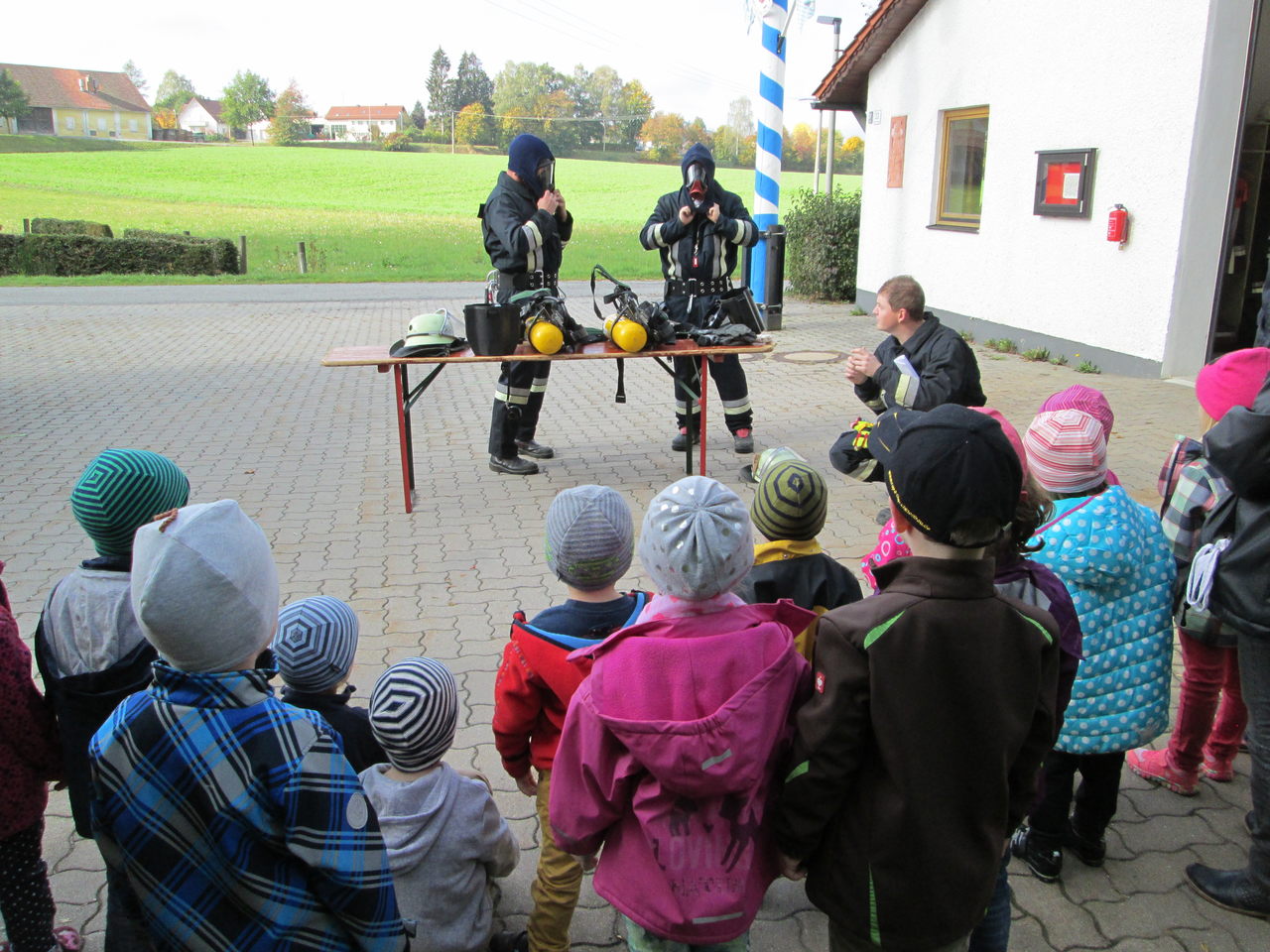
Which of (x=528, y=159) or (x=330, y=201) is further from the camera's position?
(x=330, y=201)

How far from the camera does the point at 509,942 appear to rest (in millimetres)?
2475

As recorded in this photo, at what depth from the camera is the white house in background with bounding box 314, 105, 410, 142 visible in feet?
297

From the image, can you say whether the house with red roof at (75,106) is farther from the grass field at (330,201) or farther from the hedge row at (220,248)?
the hedge row at (220,248)

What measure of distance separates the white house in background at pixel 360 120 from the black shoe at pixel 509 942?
310ft

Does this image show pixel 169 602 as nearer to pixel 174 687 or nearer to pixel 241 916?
pixel 174 687

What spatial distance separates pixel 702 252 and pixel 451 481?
Answer: 250 cm

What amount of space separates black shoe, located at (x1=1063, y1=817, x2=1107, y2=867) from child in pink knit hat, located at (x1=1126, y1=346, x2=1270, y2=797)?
53 cm

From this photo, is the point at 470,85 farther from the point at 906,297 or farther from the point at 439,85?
the point at 906,297

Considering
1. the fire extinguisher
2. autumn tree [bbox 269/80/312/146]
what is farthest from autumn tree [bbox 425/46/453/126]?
the fire extinguisher

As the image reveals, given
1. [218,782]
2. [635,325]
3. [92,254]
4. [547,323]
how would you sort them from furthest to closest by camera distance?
[92,254] < [635,325] < [547,323] < [218,782]

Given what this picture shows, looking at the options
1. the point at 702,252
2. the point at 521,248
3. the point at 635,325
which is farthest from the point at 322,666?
the point at 702,252

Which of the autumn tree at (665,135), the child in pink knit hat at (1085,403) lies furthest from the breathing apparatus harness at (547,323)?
the autumn tree at (665,135)

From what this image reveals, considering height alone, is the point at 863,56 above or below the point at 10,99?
below

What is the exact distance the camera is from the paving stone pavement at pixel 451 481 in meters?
2.71
